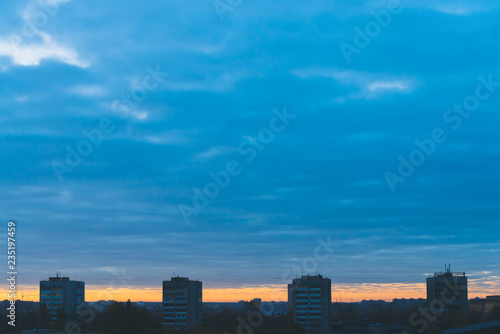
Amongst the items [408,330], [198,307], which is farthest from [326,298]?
[198,307]

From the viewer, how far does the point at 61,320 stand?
88.9 meters

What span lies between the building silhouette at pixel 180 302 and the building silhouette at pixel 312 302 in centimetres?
1991

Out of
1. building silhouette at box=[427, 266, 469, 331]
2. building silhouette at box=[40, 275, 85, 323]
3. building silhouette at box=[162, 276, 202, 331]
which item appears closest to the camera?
building silhouette at box=[427, 266, 469, 331]

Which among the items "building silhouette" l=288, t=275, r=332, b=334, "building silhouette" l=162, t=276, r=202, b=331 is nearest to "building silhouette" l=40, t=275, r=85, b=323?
"building silhouette" l=162, t=276, r=202, b=331

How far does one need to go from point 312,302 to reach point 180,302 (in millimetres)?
25969

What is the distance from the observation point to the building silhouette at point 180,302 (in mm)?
112188

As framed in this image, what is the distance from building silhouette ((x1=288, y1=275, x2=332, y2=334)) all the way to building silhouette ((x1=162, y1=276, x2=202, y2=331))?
1991 centimetres

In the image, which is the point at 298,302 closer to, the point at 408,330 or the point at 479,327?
the point at 408,330

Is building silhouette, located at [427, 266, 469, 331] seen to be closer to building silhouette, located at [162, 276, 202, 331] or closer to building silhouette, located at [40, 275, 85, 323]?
building silhouette, located at [162, 276, 202, 331]

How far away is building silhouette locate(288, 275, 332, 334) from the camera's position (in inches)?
4117

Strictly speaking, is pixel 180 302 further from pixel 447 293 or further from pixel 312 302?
pixel 447 293

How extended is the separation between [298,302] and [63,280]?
164 feet

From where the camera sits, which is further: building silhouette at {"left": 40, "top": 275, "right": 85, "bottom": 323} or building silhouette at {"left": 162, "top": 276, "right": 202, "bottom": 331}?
building silhouette at {"left": 40, "top": 275, "right": 85, "bottom": 323}

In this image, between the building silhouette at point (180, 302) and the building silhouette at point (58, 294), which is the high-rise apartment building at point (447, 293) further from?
the building silhouette at point (58, 294)
